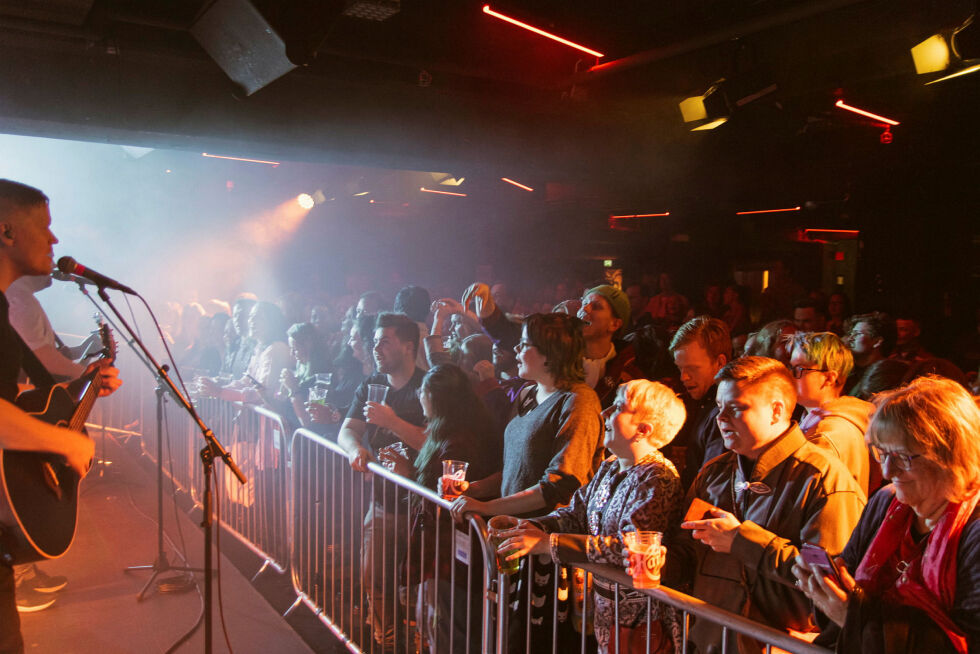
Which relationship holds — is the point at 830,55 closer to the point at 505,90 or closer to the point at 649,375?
the point at 505,90

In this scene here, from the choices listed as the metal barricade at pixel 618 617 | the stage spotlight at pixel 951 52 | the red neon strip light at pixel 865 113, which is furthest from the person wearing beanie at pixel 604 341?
the red neon strip light at pixel 865 113

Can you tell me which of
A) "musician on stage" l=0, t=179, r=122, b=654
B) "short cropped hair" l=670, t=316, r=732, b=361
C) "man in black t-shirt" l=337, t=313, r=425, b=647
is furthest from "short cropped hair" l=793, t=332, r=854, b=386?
"musician on stage" l=0, t=179, r=122, b=654

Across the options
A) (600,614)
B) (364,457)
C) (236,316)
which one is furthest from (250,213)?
(600,614)

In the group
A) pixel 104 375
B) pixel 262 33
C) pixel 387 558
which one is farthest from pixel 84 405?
pixel 262 33

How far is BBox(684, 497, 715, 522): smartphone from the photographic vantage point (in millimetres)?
2197

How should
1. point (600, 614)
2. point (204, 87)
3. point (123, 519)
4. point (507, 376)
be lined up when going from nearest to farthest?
1. point (600, 614)
2. point (507, 376)
3. point (123, 519)
4. point (204, 87)

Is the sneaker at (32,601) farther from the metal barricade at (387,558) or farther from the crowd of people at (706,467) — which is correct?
the crowd of people at (706,467)

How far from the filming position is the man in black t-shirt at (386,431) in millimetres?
3596

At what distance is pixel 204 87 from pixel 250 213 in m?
9.20

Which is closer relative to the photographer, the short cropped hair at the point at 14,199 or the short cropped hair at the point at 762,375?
the short cropped hair at the point at 762,375

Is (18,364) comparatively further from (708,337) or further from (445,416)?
(708,337)

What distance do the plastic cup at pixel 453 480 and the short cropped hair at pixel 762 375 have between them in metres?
1.19

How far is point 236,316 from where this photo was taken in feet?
23.1

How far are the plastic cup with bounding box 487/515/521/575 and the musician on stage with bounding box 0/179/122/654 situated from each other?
56.6 inches
